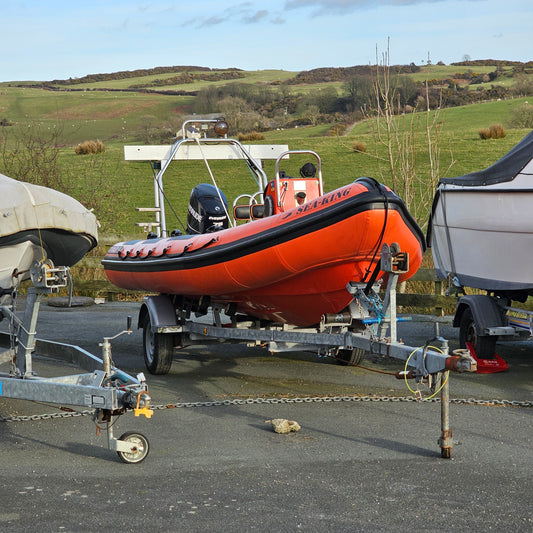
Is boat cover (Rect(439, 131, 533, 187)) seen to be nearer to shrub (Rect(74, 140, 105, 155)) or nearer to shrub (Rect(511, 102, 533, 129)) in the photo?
shrub (Rect(74, 140, 105, 155))

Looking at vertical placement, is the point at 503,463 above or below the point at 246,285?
below

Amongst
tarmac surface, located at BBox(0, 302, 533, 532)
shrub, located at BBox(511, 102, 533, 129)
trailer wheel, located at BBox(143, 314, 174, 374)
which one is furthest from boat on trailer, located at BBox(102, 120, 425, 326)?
shrub, located at BBox(511, 102, 533, 129)

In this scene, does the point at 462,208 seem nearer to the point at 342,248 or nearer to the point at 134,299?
the point at 342,248

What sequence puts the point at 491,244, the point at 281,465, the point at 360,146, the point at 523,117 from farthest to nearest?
the point at 523,117 < the point at 360,146 < the point at 491,244 < the point at 281,465

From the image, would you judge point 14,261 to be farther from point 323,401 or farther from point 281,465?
point 323,401

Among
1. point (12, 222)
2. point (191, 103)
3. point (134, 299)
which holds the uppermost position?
point (191, 103)

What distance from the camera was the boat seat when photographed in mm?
8297

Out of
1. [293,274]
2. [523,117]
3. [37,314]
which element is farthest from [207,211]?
[523,117]

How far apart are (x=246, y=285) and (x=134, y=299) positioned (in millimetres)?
8362

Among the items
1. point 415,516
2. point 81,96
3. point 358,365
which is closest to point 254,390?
point 358,365

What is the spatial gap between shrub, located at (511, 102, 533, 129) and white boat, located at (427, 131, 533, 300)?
3846 centimetres

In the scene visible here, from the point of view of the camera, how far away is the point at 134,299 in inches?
589

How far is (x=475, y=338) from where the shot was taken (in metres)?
8.15

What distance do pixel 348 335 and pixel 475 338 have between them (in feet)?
7.91
